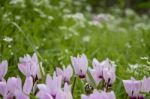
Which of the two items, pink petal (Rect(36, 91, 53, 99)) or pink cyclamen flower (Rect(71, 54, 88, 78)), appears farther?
pink cyclamen flower (Rect(71, 54, 88, 78))

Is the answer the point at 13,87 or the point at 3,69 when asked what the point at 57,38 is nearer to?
the point at 3,69

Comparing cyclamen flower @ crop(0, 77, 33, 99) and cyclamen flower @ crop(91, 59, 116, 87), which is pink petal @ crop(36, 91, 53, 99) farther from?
→ cyclamen flower @ crop(91, 59, 116, 87)

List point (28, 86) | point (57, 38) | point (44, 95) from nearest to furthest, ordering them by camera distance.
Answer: point (44, 95)
point (28, 86)
point (57, 38)

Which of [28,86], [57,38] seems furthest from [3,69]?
[57,38]

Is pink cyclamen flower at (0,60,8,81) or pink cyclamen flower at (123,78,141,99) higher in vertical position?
pink cyclamen flower at (0,60,8,81)

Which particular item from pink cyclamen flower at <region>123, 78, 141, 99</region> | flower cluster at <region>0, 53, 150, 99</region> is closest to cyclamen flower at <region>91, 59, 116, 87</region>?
flower cluster at <region>0, 53, 150, 99</region>

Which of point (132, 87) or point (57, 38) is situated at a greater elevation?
point (132, 87)

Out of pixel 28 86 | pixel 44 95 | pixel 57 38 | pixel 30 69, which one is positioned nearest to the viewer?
pixel 44 95

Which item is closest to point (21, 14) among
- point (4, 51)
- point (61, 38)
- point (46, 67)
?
point (61, 38)
